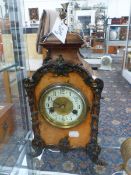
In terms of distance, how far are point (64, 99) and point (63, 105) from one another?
0.04m

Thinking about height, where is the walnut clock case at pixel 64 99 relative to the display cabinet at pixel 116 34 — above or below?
below

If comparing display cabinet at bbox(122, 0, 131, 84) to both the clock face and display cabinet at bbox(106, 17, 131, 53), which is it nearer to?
display cabinet at bbox(106, 17, 131, 53)

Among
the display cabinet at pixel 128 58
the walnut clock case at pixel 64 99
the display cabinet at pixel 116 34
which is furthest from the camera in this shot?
the display cabinet at pixel 116 34

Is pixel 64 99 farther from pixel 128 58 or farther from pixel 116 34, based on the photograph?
pixel 116 34

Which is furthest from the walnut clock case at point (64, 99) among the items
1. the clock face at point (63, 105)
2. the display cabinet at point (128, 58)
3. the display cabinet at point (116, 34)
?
the display cabinet at point (116, 34)

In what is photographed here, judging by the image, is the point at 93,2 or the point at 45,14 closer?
the point at 45,14

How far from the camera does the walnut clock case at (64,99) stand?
83 cm

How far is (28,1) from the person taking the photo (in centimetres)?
696

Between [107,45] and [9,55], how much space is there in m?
4.28

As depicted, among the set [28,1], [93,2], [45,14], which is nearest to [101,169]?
[45,14]

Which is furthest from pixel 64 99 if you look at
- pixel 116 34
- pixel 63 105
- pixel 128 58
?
pixel 116 34

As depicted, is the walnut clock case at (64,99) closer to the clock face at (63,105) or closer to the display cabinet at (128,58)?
the clock face at (63,105)

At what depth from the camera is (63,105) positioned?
0.90 m

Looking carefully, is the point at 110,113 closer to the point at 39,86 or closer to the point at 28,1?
the point at 39,86
